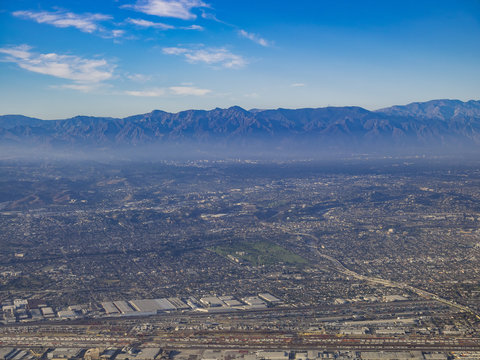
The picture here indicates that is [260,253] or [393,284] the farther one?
[260,253]

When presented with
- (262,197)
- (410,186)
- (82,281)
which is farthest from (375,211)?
(82,281)

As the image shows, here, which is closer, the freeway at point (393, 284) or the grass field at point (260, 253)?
→ the freeway at point (393, 284)

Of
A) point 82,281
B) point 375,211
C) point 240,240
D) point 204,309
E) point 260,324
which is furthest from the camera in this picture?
point 375,211

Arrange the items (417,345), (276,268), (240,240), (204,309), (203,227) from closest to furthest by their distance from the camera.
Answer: (417,345)
(204,309)
(276,268)
(240,240)
(203,227)

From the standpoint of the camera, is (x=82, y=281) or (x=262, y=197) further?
(x=262, y=197)

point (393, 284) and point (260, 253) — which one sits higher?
point (393, 284)

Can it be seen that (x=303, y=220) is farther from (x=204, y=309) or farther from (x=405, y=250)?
(x=204, y=309)

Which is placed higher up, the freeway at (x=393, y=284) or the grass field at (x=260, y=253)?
the freeway at (x=393, y=284)

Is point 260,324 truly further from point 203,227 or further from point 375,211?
point 375,211

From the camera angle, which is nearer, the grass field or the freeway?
the freeway

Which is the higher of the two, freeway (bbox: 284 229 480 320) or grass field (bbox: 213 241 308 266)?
freeway (bbox: 284 229 480 320)
